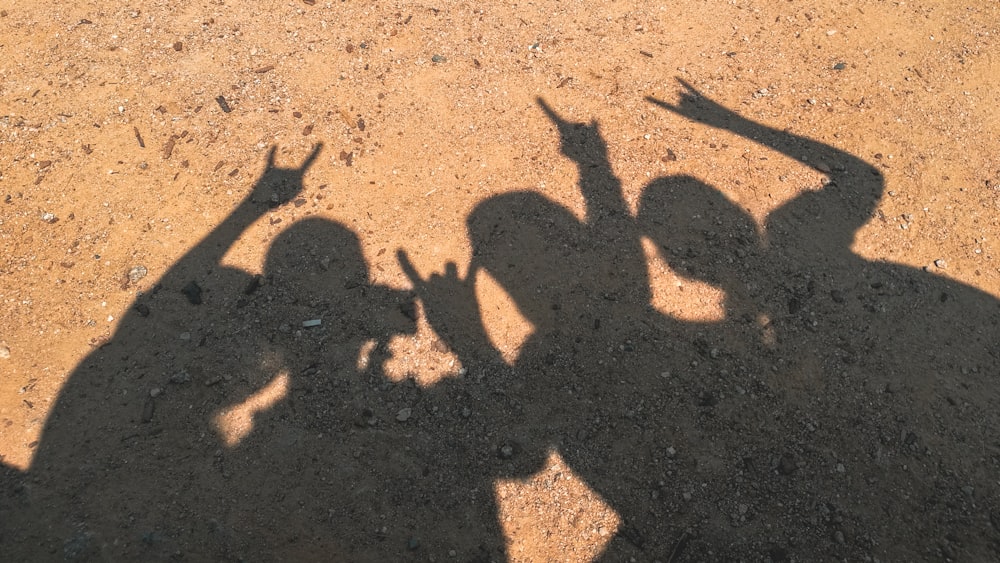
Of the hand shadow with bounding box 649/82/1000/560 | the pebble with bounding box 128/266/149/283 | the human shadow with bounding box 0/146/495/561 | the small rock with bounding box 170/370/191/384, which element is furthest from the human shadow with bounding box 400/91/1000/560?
the pebble with bounding box 128/266/149/283

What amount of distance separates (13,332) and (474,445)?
346cm

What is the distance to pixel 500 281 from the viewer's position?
14.6ft

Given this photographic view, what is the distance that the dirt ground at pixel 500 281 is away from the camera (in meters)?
3.56

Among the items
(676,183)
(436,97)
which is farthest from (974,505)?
(436,97)

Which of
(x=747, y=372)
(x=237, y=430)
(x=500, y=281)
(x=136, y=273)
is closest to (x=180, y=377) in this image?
(x=237, y=430)

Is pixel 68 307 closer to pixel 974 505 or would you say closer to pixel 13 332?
pixel 13 332

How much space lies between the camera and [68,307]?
14.3ft

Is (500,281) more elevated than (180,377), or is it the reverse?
(500,281)

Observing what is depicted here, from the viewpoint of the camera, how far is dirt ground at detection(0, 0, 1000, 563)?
11.7 ft

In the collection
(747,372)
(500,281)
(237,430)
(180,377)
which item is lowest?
(237,430)

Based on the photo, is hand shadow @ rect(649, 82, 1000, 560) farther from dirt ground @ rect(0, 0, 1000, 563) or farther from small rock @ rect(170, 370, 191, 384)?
small rock @ rect(170, 370, 191, 384)

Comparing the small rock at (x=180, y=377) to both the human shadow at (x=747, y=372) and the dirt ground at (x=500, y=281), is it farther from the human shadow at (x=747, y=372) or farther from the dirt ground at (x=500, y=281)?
the human shadow at (x=747, y=372)

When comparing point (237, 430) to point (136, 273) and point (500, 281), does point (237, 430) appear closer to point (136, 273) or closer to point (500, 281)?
point (136, 273)

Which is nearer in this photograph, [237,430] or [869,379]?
[237,430]
